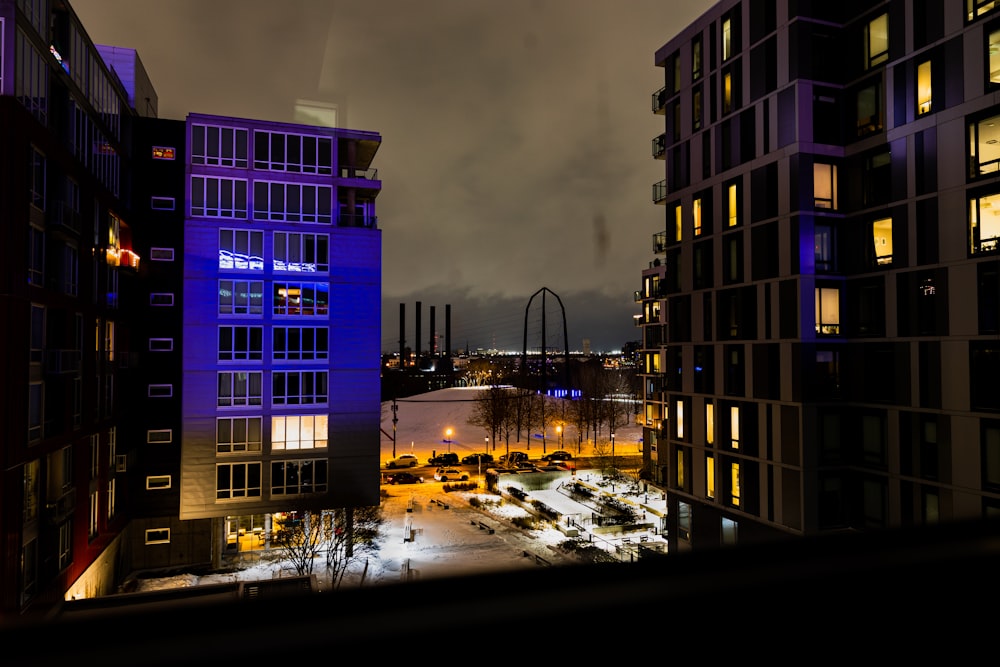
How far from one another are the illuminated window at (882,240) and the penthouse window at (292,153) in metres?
21.4

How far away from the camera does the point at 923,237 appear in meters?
18.4

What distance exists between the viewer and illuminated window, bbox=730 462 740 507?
22484 millimetres

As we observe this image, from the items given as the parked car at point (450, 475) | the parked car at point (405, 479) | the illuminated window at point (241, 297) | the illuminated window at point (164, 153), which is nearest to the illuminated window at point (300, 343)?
the illuminated window at point (241, 297)

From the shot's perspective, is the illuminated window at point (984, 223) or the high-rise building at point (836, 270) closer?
the illuminated window at point (984, 223)

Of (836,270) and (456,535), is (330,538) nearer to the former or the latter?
(456,535)

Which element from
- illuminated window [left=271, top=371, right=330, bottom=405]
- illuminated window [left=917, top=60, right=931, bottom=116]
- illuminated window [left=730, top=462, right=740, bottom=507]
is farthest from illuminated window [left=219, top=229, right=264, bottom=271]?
illuminated window [left=917, top=60, right=931, bottom=116]

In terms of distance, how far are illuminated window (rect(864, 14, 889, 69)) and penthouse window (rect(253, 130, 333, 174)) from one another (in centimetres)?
2089

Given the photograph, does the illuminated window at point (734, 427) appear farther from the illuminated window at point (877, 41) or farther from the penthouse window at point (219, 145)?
the penthouse window at point (219, 145)

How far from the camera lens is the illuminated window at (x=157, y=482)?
85.6 ft

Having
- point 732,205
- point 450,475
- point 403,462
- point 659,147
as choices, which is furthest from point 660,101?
point 403,462

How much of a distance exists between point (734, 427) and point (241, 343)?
19995 millimetres

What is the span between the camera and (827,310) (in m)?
20.9

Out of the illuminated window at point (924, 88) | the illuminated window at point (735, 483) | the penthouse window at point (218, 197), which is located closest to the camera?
the illuminated window at point (924, 88)

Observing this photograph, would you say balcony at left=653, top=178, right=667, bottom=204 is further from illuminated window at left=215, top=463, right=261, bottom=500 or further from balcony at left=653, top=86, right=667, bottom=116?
illuminated window at left=215, top=463, right=261, bottom=500
